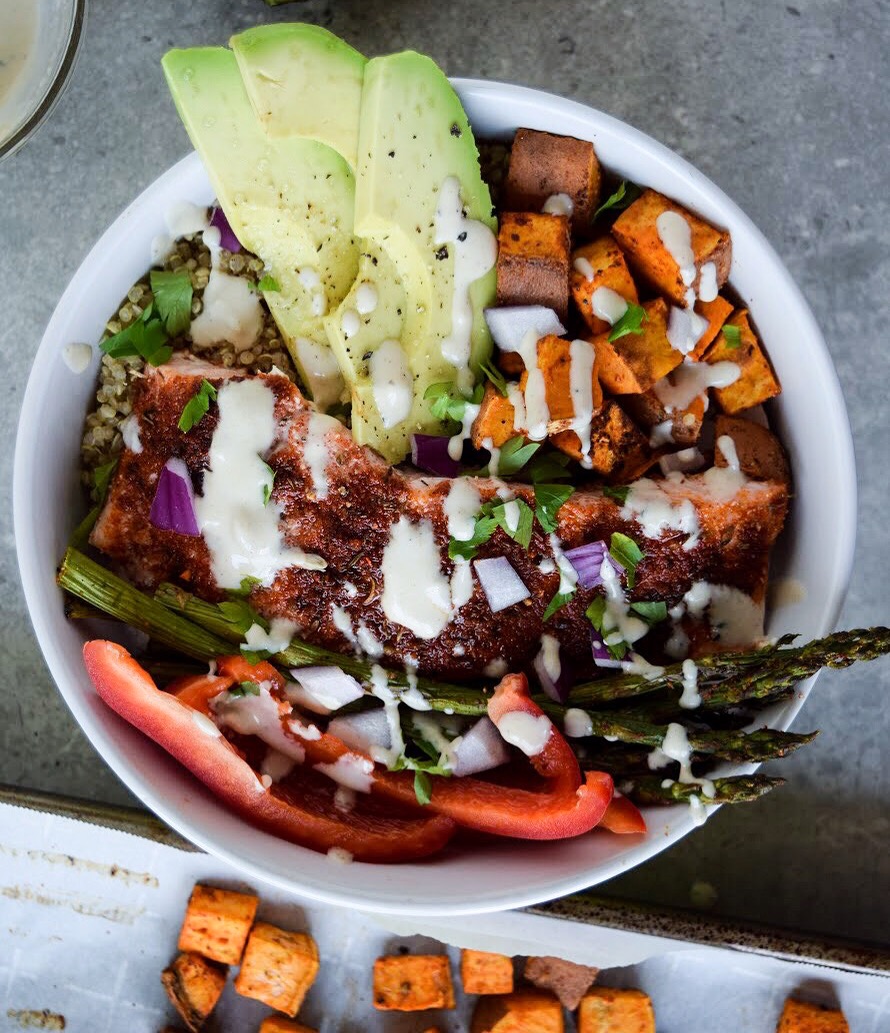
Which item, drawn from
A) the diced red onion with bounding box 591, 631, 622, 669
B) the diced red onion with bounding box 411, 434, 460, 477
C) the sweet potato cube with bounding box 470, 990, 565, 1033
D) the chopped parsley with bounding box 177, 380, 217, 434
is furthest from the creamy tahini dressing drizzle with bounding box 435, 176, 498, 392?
the sweet potato cube with bounding box 470, 990, 565, 1033

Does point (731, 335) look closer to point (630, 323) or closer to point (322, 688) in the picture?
point (630, 323)

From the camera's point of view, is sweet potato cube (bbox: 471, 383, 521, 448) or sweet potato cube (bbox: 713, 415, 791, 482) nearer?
sweet potato cube (bbox: 471, 383, 521, 448)

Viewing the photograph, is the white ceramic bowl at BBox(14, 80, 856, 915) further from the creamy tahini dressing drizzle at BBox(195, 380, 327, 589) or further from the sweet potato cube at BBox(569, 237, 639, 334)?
the creamy tahini dressing drizzle at BBox(195, 380, 327, 589)

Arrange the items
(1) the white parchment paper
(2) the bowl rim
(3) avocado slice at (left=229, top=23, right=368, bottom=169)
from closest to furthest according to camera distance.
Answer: (3) avocado slice at (left=229, top=23, right=368, bottom=169) → (2) the bowl rim → (1) the white parchment paper

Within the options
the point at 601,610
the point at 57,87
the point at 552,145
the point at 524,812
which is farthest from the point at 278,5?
the point at 524,812

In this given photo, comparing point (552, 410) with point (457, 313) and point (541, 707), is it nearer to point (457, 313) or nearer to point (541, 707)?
point (457, 313)

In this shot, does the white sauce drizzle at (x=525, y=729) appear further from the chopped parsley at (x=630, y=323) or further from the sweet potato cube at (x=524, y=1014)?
the sweet potato cube at (x=524, y=1014)

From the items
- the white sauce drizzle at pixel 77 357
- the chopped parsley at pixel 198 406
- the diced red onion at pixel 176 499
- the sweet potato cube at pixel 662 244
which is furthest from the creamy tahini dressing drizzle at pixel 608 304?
the white sauce drizzle at pixel 77 357
